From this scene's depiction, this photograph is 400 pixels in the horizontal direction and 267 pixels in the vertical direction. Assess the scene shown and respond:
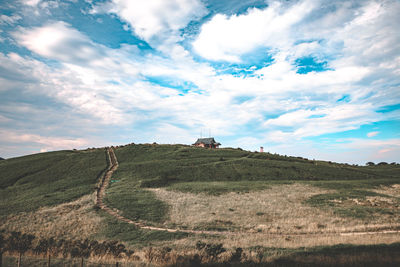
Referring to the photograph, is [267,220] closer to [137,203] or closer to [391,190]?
[137,203]

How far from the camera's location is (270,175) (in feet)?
187

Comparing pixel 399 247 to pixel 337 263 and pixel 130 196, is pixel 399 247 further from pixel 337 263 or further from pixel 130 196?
pixel 130 196

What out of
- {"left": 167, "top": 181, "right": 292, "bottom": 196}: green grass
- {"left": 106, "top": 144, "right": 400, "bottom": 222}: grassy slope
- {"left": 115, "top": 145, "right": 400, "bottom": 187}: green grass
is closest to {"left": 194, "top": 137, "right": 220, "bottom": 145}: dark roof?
{"left": 106, "top": 144, "right": 400, "bottom": 222}: grassy slope

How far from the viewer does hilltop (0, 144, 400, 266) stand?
79.4 ft

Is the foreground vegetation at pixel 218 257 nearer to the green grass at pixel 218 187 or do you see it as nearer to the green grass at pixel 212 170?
the green grass at pixel 218 187

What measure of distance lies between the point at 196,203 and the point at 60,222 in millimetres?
19247

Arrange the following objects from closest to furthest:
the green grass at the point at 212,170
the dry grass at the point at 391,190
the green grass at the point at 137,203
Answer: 1. the green grass at the point at 137,203
2. the dry grass at the point at 391,190
3. the green grass at the point at 212,170

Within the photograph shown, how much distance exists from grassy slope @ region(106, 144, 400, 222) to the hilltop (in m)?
0.26

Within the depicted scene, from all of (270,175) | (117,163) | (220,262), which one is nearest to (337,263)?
(220,262)

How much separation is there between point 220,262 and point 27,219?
31.6 m

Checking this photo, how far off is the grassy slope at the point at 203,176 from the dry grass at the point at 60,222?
472 centimetres

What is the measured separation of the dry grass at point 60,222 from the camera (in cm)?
2622

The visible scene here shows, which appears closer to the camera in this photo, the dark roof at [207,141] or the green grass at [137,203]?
the green grass at [137,203]

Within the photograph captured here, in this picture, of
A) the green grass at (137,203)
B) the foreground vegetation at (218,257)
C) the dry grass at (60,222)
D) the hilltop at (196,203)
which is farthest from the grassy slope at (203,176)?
the foreground vegetation at (218,257)
